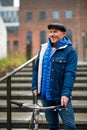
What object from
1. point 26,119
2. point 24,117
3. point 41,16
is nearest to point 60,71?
point 26,119

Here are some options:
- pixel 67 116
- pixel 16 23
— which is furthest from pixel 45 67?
pixel 16 23

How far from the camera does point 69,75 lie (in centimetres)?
453

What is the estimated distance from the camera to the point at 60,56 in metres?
4.62

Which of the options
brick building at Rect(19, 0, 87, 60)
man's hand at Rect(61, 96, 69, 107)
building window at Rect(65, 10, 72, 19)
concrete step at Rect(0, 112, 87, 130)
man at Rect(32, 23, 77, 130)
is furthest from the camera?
building window at Rect(65, 10, 72, 19)

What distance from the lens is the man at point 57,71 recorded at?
4590mm

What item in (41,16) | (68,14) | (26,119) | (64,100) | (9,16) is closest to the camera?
(64,100)

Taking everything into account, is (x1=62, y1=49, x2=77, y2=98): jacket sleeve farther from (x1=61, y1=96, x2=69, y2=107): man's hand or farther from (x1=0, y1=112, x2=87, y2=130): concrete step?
(x1=0, y1=112, x2=87, y2=130): concrete step

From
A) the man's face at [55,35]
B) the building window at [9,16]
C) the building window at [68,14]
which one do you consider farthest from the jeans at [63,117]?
the building window at [9,16]

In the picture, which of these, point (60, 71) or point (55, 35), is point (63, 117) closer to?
point (60, 71)

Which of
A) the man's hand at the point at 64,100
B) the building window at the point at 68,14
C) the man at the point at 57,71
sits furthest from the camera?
the building window at the point at 68,14

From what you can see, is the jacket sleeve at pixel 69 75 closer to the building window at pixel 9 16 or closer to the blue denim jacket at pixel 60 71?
the blue denim jacket at pixel 60 71

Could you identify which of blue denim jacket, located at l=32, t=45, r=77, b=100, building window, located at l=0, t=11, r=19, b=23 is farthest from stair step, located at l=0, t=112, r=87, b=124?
building window, located at l=0, t=11, r=19, b=23

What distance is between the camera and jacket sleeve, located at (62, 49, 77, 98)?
4480 mm

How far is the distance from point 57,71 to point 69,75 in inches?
6.2
